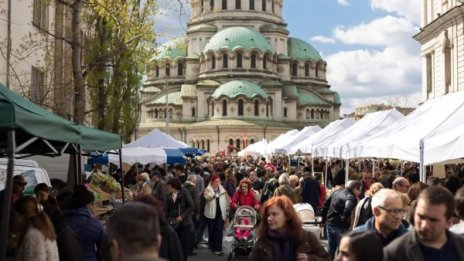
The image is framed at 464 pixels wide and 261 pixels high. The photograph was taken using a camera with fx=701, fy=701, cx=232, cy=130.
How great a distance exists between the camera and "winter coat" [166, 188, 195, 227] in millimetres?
11539

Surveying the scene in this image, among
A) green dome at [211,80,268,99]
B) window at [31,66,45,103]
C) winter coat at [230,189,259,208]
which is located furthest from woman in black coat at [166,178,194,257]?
green dome at [211,80,268,99]

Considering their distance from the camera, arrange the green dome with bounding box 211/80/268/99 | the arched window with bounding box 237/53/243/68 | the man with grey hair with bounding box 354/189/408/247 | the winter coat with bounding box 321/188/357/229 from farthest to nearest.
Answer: the arched window with bounding box 237/53/243/68 → the green dome with bounding box 211/80/268/99 → the winter coat with bounding box 321/188/357/229 → the man with grey hair with bounding box 354/189/408/247

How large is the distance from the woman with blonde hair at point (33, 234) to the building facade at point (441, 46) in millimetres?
26517

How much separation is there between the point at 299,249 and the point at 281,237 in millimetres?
171

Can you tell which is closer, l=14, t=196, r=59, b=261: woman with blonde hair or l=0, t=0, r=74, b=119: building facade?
l=14, t=196, r=59, b=261: woman with blonde hair

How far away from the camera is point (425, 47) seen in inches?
1471

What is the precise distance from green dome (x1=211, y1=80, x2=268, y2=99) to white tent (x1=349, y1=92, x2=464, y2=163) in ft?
220

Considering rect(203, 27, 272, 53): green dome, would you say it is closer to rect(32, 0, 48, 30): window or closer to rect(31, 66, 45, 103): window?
rect(32, 0, 48, 30): window

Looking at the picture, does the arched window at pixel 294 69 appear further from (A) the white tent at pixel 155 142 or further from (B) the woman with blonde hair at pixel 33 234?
(B) the woman with blonde hair at pixel 33 234

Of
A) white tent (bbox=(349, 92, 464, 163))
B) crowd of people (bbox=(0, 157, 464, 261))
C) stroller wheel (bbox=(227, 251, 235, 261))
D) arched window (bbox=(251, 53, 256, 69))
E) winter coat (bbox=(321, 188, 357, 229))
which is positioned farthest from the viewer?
arched window (bbox=(251, 53, 256, 69))

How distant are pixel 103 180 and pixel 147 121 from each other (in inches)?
2877

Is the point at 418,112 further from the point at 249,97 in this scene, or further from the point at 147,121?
the point at 147,121

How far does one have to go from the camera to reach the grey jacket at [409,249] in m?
4.37

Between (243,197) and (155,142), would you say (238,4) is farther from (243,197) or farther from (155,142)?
(243,197)
